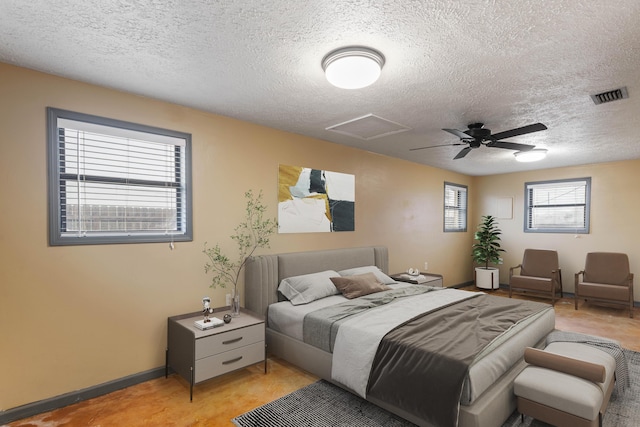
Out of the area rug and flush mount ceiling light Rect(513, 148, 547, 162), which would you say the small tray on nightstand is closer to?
flush mount ceiling light Rect(513, 148, 547, 162)

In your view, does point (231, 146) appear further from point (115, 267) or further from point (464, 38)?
point (464, 38)

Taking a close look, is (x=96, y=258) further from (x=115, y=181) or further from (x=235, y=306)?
(x=235, y=306)

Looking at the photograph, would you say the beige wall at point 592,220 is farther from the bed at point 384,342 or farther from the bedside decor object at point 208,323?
the bedside decor object at point 208,323

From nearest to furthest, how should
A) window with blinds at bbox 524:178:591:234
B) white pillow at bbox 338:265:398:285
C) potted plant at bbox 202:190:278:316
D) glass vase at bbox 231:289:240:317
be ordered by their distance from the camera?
glass vase at bbox 231:289:240:317 < potted plant at bbox 202:190:278:316 < white pillow at bbox 338:265:398:285 < window with blinds at bbox 524:178:591:234

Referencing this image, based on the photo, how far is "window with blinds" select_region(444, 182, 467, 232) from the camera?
23.0 feet

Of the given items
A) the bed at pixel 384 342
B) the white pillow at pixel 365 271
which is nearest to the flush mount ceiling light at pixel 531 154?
the bed at pixel 384 342

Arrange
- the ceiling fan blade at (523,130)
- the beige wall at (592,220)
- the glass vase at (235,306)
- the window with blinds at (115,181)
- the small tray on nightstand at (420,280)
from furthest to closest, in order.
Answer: the beige wall at (592,220)
the small tray on nightstand at (420,280)
the glass vase at (235,306)
the ceiling fan blade at (523,130)
the window with blinds at (115,181)

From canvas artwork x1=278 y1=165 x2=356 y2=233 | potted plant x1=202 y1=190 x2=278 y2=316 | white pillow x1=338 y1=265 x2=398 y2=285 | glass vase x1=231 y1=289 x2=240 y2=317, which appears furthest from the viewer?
white pillow x1=338 y1=265 x2=398 y2=285

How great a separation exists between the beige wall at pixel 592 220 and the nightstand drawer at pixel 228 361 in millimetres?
6359

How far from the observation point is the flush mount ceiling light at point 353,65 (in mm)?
2109

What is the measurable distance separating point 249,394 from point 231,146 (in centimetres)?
248

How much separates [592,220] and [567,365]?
17.3 ft

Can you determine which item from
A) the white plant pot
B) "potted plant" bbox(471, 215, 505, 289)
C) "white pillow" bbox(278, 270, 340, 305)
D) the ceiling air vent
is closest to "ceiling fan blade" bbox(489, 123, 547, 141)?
the ceiling air vent

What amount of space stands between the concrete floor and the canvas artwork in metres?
1.67
